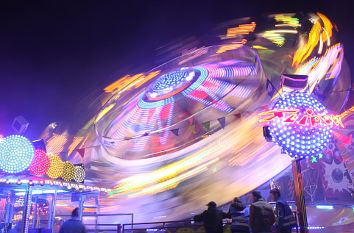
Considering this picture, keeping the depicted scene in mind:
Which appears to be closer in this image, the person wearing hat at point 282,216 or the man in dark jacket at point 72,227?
the man in dark jacket at point 72,227

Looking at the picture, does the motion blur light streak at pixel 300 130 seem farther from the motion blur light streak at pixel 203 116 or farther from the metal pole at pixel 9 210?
the metal pole at pixel 9 210

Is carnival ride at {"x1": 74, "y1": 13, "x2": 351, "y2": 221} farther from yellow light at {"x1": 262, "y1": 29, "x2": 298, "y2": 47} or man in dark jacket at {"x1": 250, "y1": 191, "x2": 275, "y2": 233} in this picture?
man in dark jacket at {"x1": 250, "y1": 191, "x2": 275, "y2": 233}

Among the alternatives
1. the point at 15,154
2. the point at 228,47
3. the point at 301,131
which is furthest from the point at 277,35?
the point at 15,154

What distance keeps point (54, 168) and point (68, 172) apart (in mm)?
1059

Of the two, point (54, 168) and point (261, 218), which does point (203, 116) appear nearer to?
point (54, 168)

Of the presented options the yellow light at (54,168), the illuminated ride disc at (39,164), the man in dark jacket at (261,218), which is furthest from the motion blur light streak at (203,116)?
the man in dark jacket at (261,218)

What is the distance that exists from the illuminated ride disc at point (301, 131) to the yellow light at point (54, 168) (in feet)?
27.6

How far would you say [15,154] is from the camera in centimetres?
1090

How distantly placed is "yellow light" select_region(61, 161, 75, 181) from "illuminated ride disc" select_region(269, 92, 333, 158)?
343 inches

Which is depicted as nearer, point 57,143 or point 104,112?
point 104,112

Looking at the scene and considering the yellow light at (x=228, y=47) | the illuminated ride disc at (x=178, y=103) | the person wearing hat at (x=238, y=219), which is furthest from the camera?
the illuminated ride disc at (x=178, y=103)

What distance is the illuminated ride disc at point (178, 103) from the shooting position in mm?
23672

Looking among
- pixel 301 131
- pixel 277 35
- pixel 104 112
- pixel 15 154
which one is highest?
pixel 277 35

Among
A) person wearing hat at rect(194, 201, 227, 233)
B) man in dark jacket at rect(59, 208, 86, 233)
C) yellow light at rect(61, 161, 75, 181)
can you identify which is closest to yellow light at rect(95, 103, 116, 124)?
yellow light at rect(61, 161, 75, 181)
